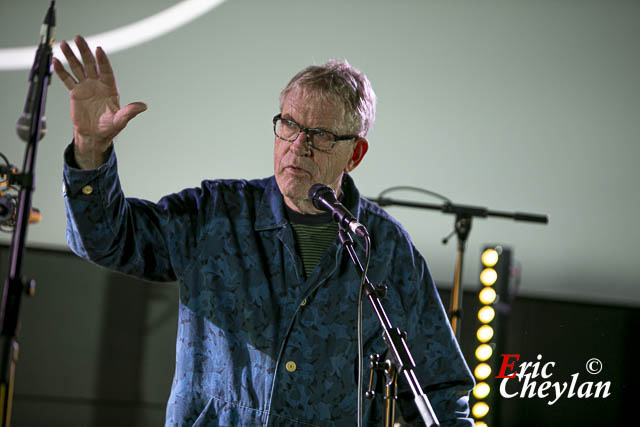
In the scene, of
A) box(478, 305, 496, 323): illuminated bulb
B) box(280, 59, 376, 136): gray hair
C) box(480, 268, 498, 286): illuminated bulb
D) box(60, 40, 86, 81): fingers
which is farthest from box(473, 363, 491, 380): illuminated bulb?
box(60, 40, 86, 81): fingers

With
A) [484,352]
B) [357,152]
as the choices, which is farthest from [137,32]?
[484,352]

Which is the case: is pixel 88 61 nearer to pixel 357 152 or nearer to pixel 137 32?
pixel 357 152

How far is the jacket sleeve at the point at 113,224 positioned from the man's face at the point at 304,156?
0.35 m

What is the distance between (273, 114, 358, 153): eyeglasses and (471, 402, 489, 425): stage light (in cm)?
152

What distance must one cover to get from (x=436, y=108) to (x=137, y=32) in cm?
177

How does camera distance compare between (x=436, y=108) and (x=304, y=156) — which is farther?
(x=436, y=108)

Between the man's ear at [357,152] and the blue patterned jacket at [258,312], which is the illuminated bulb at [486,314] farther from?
the man's ear at [357,152]

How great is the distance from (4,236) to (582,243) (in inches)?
131

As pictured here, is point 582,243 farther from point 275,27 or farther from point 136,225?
point 136,225

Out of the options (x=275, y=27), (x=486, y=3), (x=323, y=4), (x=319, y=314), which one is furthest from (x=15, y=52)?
(x=486, y=3)

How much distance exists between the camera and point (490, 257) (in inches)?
121

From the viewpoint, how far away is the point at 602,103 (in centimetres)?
423

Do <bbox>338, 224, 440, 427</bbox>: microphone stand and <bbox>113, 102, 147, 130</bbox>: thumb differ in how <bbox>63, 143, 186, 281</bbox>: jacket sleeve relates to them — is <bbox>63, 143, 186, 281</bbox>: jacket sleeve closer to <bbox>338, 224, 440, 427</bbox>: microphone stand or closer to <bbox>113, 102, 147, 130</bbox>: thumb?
<bbox>113, 102, 147, 130</bbox>: thumb

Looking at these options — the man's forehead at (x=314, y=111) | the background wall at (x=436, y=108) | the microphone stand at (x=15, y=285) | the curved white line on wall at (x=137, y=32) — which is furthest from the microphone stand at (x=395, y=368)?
the curved white line on wall at (x=137, y=32)
